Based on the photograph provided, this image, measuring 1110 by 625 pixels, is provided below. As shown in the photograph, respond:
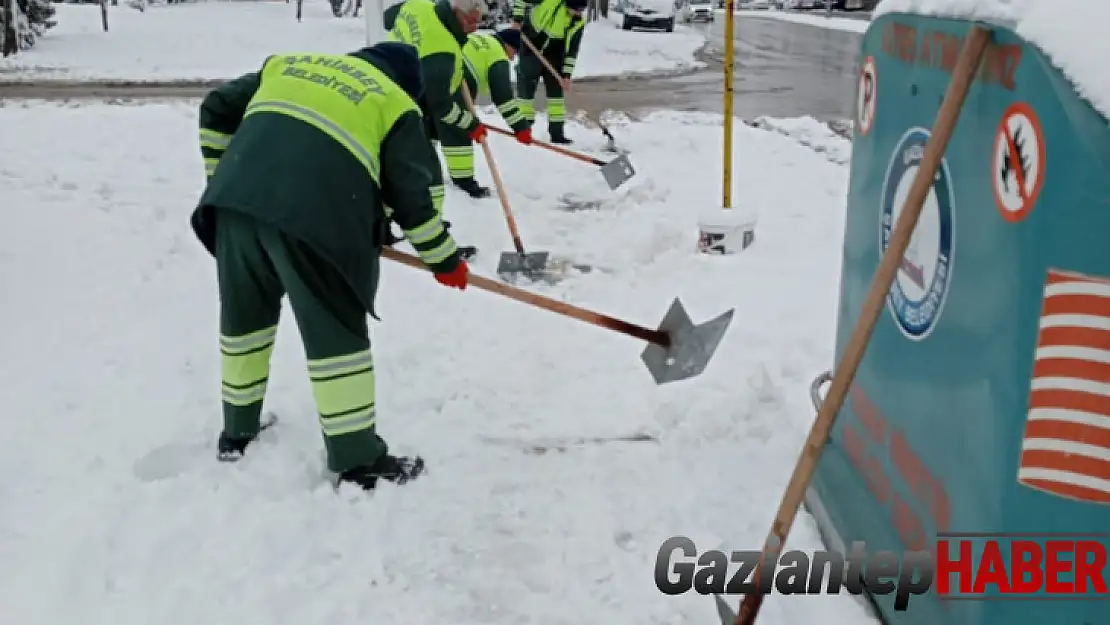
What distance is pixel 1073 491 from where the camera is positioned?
1.53 m

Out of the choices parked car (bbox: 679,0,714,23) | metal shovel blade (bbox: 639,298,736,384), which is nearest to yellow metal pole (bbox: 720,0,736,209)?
metal shovel blade (bbox: 639,298,736,384)

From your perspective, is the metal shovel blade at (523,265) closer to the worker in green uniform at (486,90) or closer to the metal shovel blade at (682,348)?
the worker in green uniform at (486,90)

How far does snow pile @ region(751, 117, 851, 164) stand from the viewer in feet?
27.9

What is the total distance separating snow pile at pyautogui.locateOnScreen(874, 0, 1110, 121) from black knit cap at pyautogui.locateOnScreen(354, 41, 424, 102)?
1.90 m

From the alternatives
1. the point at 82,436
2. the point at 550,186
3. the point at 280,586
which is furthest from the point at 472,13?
the point at 280,586

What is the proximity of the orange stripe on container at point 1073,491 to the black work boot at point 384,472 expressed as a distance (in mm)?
2038

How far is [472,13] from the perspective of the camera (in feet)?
18.3

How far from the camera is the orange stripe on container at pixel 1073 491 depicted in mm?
1488

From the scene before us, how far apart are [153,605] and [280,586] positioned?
0.33 m

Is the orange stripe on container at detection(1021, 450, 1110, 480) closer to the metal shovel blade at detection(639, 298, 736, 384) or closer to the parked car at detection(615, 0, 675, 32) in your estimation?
the metal shovel blade at detection(639, 298, 736, 384)

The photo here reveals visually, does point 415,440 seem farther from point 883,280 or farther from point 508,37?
point 508,37

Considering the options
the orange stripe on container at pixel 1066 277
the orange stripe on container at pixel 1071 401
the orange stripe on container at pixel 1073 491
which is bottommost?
the orange stripe on container at pixel 1073 491

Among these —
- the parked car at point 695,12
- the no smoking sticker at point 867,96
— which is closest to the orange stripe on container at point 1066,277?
the no smoking sticker at point 867,96

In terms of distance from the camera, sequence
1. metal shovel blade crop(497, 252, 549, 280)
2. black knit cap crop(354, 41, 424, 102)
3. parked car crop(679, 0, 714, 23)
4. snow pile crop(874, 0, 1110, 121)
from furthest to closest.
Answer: parked car crop(679, 0, 714, 23) → metal shovel blade crop(497, 252, 549, 280) → black knit cap crop(354, 41, 424, 102) → snow pile crop(874, 0, 1110, 121)
